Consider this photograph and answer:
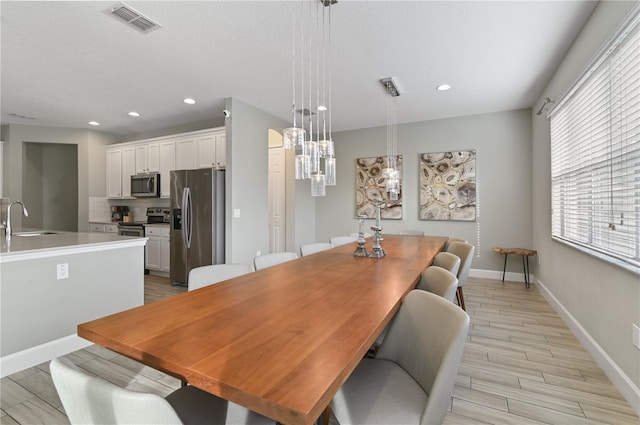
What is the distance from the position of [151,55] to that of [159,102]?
147 centimetres

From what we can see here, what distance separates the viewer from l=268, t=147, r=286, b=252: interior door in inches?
228

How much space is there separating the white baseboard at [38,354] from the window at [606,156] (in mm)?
4169

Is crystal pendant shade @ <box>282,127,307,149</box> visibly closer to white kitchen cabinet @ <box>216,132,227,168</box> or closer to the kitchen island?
the kitchen island

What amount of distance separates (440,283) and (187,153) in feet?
15.0

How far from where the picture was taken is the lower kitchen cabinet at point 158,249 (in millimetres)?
4844

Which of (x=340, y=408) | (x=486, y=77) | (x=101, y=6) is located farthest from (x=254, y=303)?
(x=486, y=77)

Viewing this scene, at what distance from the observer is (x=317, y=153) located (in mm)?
2236

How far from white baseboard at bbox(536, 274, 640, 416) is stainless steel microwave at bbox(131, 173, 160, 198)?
6027 mm

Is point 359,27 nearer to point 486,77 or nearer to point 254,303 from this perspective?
point 486,77

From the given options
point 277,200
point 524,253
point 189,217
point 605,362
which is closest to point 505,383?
point 605,362

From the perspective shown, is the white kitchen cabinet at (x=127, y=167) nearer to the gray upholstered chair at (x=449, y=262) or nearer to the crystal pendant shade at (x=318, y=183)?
the crystal pendant shade at (x=318, y=183)

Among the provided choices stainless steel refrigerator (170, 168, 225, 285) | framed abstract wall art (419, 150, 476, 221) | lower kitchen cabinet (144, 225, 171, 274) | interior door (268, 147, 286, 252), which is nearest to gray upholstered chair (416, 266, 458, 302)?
stainless steel refrigerator (170, 168, 225, 285)

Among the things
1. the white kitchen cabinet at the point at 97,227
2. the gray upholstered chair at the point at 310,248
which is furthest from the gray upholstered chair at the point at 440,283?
the white kitchen cabinet at the point at 97,227

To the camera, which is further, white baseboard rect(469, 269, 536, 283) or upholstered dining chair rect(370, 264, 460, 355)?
white baseboard rect(469, 269, 536, 283)
